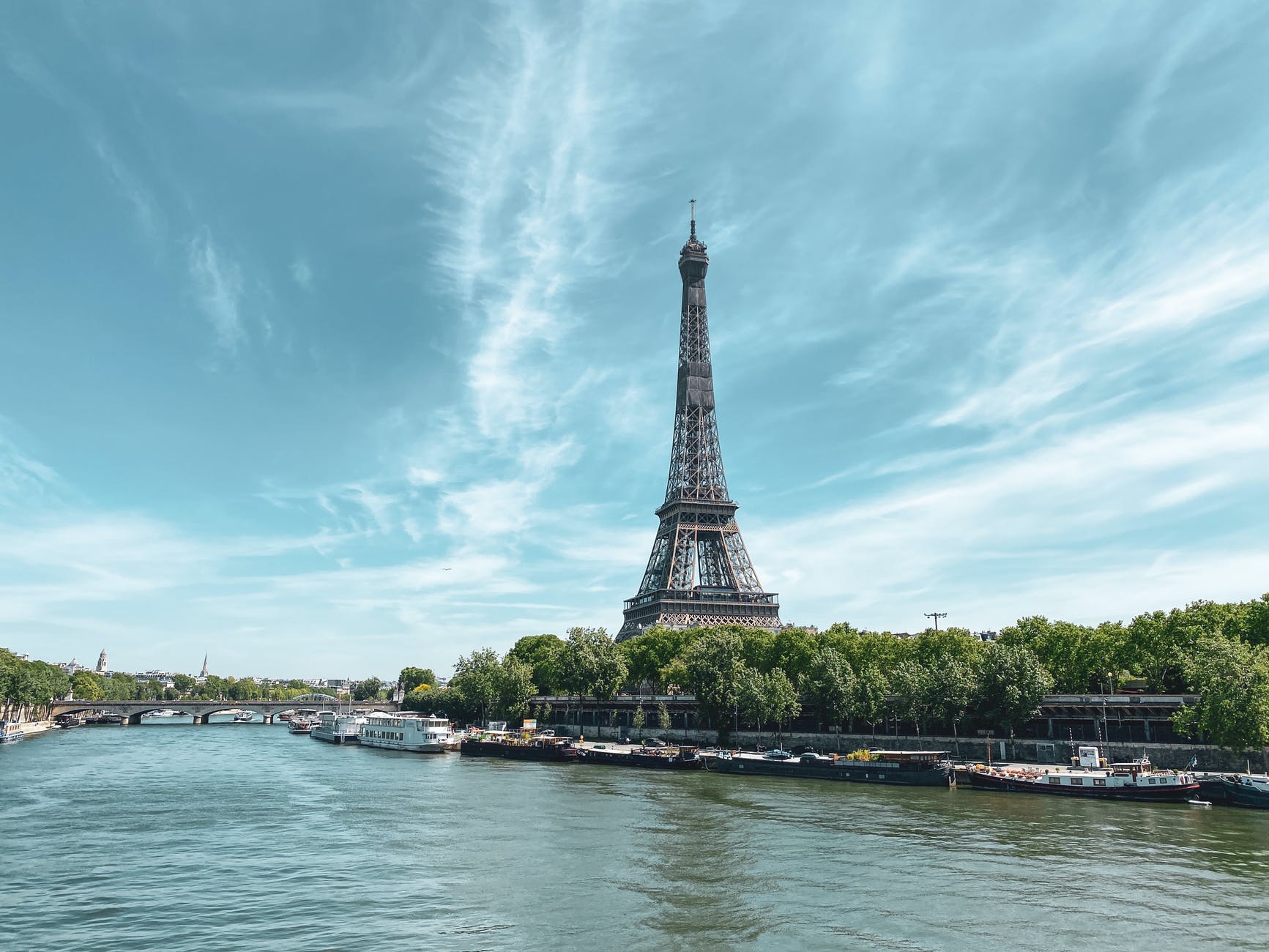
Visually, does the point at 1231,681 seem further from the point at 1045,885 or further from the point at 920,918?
the point at 920,918

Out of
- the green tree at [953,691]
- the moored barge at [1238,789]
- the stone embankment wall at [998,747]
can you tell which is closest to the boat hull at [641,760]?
the stone embankment wall at [998,747]

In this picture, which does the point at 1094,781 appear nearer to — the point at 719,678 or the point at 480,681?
the point at 719,678

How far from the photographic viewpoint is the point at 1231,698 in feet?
220

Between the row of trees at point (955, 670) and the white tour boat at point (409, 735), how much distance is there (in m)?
20.2

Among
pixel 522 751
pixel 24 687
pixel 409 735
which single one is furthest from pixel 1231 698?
pixel 24 687

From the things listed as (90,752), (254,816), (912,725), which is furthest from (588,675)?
(254,816)

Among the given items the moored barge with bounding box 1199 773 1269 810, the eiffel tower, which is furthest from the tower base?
the moored barge with bounding box 1199 773 1269 810

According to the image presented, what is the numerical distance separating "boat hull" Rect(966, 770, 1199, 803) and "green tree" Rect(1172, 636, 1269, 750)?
20.8 feet

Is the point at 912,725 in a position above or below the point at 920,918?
above

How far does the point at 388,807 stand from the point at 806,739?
58.7 m

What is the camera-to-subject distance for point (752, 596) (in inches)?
6245

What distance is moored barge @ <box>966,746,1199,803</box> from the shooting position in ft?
210

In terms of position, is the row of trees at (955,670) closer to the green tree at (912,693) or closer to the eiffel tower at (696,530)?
the green tree at (912,693)

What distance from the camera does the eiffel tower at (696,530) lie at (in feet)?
511
